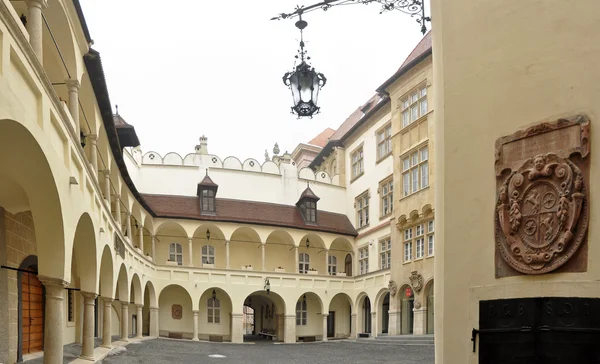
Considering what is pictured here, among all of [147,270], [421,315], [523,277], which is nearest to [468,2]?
[523,277]

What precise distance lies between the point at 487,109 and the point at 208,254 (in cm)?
3588

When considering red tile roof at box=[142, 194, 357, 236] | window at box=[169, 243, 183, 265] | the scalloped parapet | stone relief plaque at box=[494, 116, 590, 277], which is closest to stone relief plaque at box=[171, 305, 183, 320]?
window at box=[169, 243, 183, 265]

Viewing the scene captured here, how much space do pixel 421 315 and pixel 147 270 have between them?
47.8 feet

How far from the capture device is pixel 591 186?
5539 millimetres

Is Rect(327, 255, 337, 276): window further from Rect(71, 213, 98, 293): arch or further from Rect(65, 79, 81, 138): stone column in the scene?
Rect(65, 79, 81, 138): stone column

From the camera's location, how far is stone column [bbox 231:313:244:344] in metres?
37.9

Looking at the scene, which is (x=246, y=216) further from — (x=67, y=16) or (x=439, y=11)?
(x=439, y=11)

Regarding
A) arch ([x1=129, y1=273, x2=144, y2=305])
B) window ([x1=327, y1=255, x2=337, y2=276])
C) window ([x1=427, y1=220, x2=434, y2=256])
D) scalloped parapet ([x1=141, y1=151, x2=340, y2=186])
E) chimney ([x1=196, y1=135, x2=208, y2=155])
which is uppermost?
chimney ([x1=196, y1=135, x2=208, y2=155])

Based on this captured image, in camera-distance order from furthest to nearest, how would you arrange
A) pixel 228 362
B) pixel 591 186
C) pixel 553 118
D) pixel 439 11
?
1. pixel 228 362
2. pixel 439 11
3. pixel 553 118
4. pixel 591 186

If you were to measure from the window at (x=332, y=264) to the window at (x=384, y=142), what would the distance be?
878 centimetres

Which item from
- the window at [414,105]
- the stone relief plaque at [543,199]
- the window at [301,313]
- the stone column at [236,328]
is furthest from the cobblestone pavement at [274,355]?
the stone relief plaque at [543,199]

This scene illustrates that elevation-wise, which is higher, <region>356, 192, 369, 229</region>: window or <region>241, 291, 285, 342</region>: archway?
<region>356, 192, 369, 229</region>: window

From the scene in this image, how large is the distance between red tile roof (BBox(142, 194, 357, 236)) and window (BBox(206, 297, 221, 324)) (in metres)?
5.20

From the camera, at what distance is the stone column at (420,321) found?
101 feet
